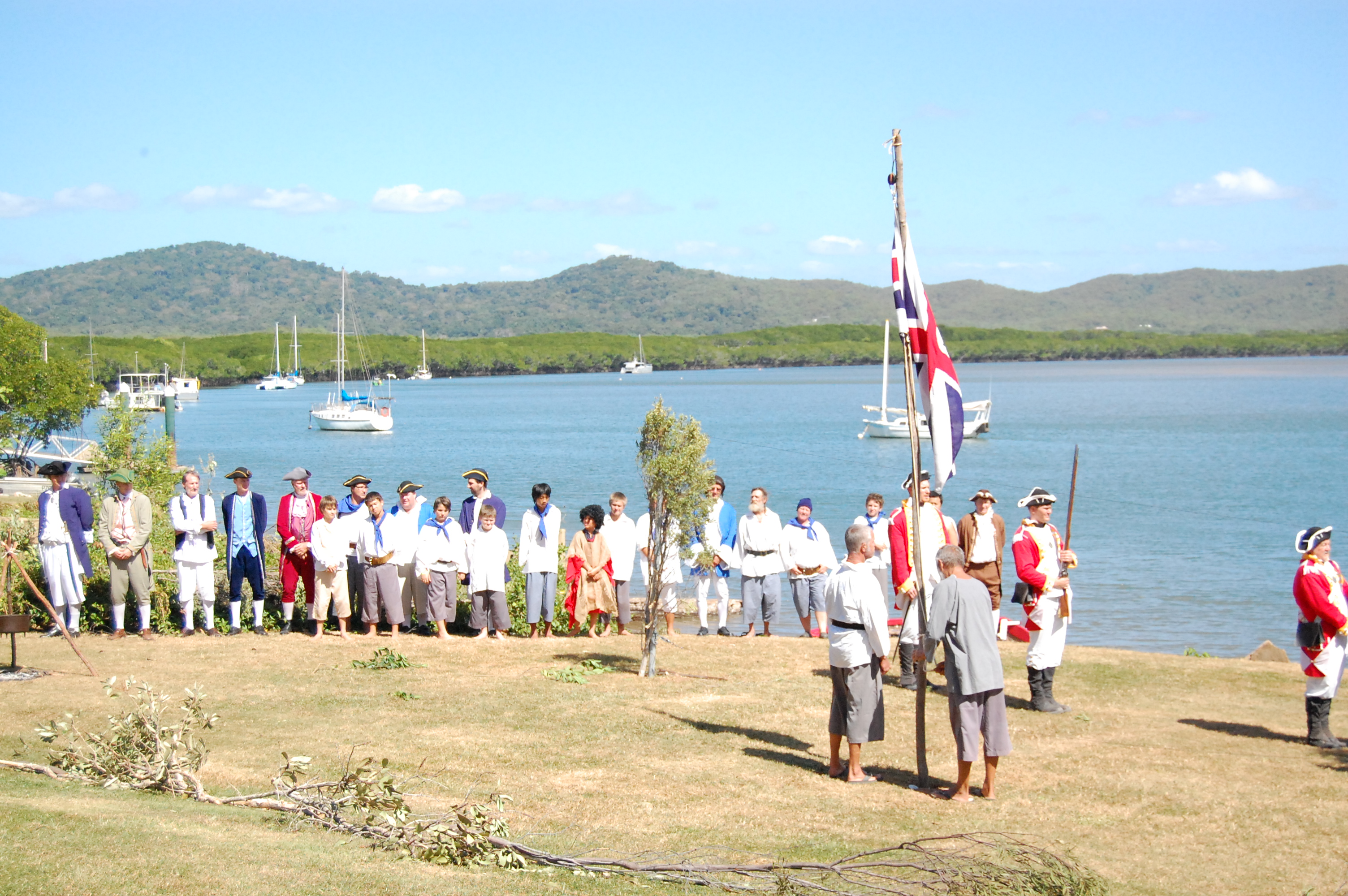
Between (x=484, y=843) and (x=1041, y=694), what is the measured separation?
6.03 m

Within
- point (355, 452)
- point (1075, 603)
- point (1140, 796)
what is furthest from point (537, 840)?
point (355, 452)

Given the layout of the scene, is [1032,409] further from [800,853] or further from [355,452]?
[800,853]

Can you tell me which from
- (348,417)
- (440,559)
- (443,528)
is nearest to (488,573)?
(440,559)

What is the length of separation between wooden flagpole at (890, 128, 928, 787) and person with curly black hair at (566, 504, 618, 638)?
18.9 feet

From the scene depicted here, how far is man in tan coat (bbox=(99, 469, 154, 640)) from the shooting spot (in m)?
12.9

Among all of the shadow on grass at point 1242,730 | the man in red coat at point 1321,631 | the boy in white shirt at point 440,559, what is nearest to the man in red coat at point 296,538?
the boy in white shirt at point 440,559

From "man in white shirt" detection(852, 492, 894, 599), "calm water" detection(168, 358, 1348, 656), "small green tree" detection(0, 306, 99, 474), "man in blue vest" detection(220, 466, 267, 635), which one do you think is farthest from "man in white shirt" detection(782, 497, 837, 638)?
"small green tree" detection(0, 306, 99, 474)

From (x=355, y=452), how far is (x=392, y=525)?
55641 mm

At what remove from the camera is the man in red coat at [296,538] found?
45.2ft

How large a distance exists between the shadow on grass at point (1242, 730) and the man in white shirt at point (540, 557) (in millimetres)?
6937

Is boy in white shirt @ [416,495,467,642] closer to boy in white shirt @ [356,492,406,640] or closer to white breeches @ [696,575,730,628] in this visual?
boy in white shirt @ [356,492,406,640]

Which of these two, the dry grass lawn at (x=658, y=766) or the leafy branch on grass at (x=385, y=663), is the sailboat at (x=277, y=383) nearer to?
the leafy branch on grass at (x=385, y=663)

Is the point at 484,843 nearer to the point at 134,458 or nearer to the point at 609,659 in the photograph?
the point at 609,659

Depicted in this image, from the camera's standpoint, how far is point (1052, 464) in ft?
184
